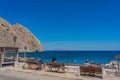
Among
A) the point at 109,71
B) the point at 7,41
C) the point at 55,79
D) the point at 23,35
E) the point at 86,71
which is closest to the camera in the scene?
the point at 55,79

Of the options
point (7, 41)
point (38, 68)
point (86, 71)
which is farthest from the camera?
point (7, 41)

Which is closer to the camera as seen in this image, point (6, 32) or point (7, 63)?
point (7, 63)

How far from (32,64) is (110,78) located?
847 cm

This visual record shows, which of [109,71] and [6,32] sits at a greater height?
[6,32]

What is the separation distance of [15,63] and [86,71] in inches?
396

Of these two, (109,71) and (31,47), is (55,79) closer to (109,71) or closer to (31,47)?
(109,71)

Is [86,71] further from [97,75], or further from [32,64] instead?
[32,64]

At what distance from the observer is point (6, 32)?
440ft

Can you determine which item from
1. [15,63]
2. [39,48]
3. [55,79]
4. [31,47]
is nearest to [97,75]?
[55,79]

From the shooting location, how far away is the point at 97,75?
14.9 m

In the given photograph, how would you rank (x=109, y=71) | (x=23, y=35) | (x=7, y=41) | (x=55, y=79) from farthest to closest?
1. (x=23, y=35)
2. (x=7, y=41)
3. (x=109, y=71)
4. (x=55, y=79)

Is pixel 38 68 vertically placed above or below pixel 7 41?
below

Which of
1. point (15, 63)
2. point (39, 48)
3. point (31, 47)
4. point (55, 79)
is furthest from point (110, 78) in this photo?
point (39, 48)

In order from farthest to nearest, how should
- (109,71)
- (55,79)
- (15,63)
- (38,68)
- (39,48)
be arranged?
(39,48) < (15,63) < (38,68) < (109,71) < (55,79)
